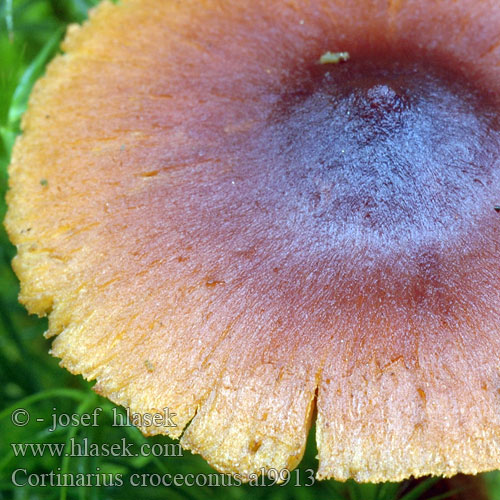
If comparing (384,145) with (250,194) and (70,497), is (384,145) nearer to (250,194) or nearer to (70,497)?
(250,194)

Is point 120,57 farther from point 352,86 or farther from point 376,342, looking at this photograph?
point 376,342

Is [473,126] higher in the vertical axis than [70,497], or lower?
higher

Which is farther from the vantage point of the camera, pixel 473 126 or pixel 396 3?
pixel 396 3

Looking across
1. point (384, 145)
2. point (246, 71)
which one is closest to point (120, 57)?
point (246, 71)

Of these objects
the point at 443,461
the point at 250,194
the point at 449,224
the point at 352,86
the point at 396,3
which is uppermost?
the point at 396,3

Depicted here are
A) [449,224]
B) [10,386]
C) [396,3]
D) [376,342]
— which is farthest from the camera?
[10,386]

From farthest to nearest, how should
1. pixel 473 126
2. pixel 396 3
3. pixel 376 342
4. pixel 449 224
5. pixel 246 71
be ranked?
pixel 396 3
pixel 246 71
pixel 473 126
pixel 449 224
pixel 376 342

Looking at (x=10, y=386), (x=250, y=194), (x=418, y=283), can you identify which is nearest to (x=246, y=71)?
(x=250, y=194)
